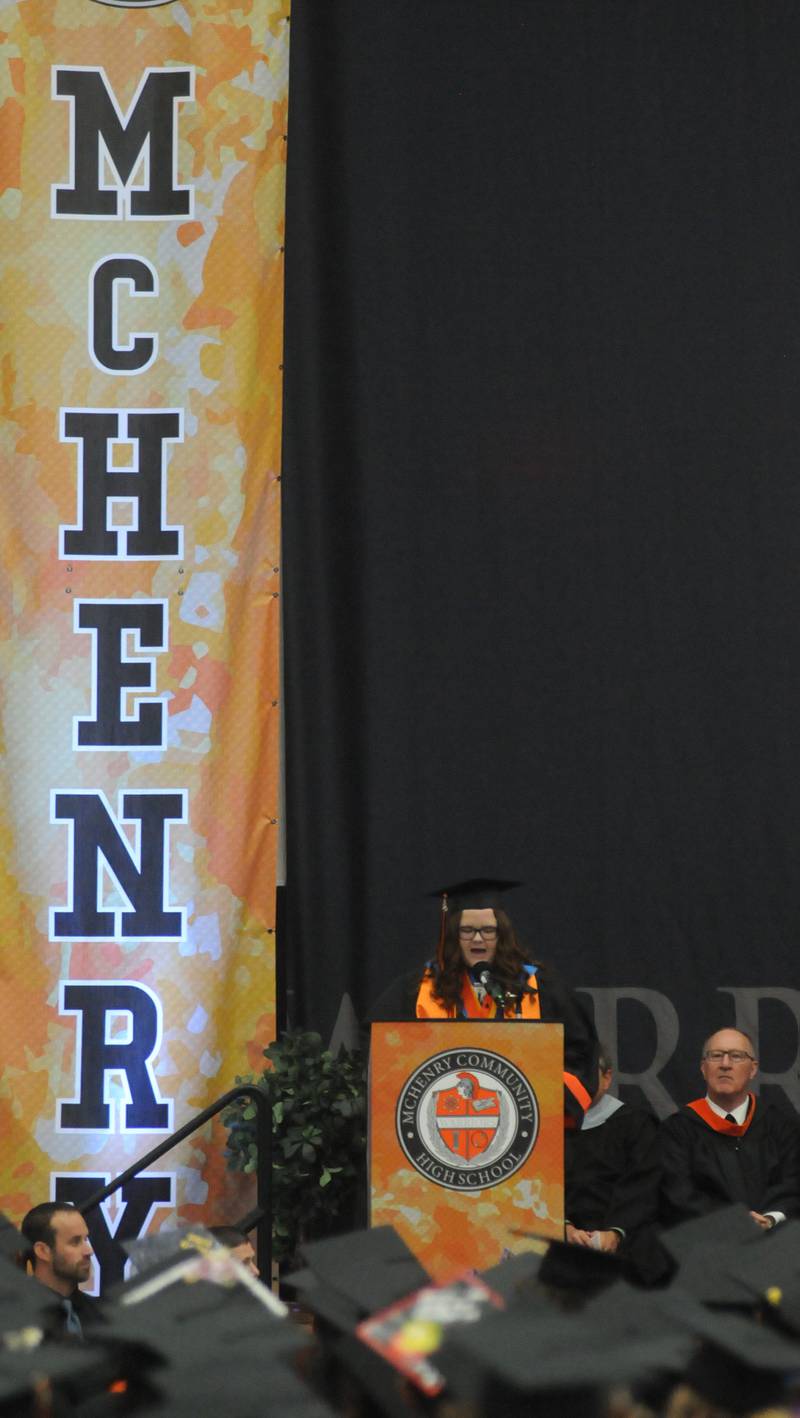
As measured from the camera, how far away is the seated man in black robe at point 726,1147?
17.8 feet

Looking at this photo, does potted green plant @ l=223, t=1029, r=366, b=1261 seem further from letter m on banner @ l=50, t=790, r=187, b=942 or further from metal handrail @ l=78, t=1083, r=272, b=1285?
letter m on banner @ l=50, t=790, r=187, b=942

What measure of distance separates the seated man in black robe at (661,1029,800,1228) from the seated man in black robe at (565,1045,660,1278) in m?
0.06

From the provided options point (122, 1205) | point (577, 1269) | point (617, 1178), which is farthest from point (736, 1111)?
point (577, 1269)

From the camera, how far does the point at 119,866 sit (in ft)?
20.2

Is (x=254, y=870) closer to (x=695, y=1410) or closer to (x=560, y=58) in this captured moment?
(x=560, y=58)

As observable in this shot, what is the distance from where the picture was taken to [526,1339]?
241 cm

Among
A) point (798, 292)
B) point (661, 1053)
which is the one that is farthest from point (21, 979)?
point (798, 292)

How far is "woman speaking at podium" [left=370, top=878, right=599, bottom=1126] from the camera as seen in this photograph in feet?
17.7

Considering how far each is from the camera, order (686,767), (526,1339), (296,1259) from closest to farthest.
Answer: (526,1339), (296,1259), (686,767)

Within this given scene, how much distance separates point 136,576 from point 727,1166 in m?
2.85

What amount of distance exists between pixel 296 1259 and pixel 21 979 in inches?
53.4

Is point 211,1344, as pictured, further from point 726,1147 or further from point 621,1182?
point 726,1147

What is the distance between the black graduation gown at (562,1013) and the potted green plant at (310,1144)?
30cm

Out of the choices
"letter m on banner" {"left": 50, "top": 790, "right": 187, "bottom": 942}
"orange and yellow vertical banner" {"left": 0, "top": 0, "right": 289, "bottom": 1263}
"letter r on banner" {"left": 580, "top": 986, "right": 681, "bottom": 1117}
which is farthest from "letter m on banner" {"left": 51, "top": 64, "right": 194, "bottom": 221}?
"letter r on banner" {"left": 580, "top": 986, "right": 681, "bottom": 1117}
